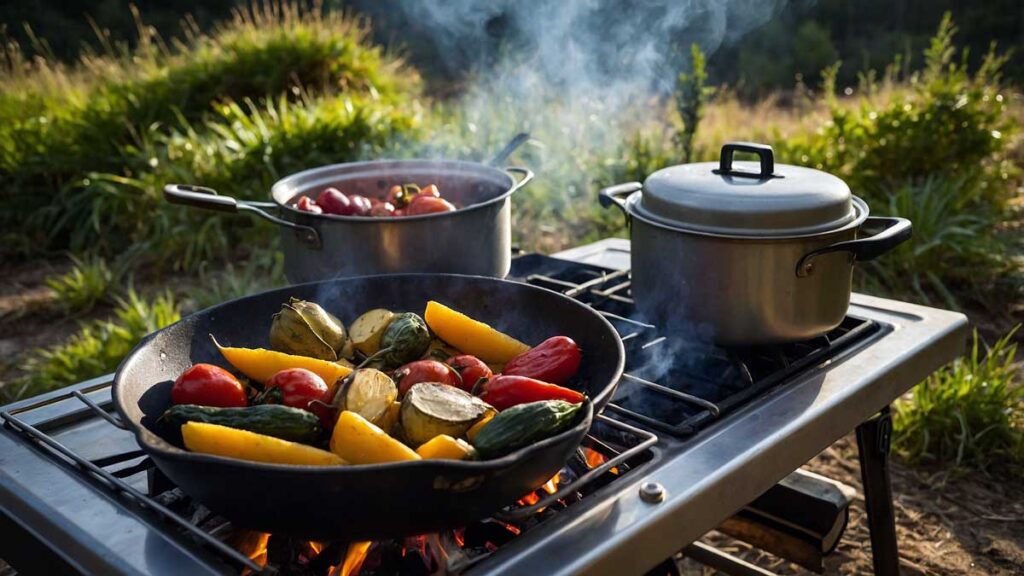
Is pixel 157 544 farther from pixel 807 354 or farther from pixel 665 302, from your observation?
pixel 807 354

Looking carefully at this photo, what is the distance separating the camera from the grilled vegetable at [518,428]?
1.21 m

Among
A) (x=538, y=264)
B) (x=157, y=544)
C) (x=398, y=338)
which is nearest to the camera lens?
(x=157, y=544)

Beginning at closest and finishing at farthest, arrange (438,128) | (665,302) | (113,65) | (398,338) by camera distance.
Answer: (398,338) → (665,302) → (438,128) → (113,65)

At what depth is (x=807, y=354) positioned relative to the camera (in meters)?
1.95

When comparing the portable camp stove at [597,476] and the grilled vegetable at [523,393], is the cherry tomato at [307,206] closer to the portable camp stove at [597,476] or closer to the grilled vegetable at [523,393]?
the portable camp stove at [597,476]

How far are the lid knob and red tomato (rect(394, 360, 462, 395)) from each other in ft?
3.00

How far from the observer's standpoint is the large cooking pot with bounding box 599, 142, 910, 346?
70.5 inches

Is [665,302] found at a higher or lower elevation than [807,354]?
higher

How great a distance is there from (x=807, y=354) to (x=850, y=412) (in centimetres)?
22

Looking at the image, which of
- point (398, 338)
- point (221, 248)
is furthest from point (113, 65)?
point (398, 338)

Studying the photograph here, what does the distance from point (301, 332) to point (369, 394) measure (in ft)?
1.13

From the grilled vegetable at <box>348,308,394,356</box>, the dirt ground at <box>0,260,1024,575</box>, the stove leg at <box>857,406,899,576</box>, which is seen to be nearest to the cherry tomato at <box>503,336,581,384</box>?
the grilled vegetable at <box>348,308,394,356</box>

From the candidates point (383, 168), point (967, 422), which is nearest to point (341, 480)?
point (383, 168)

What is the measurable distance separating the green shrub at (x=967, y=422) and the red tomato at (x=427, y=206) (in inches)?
101
